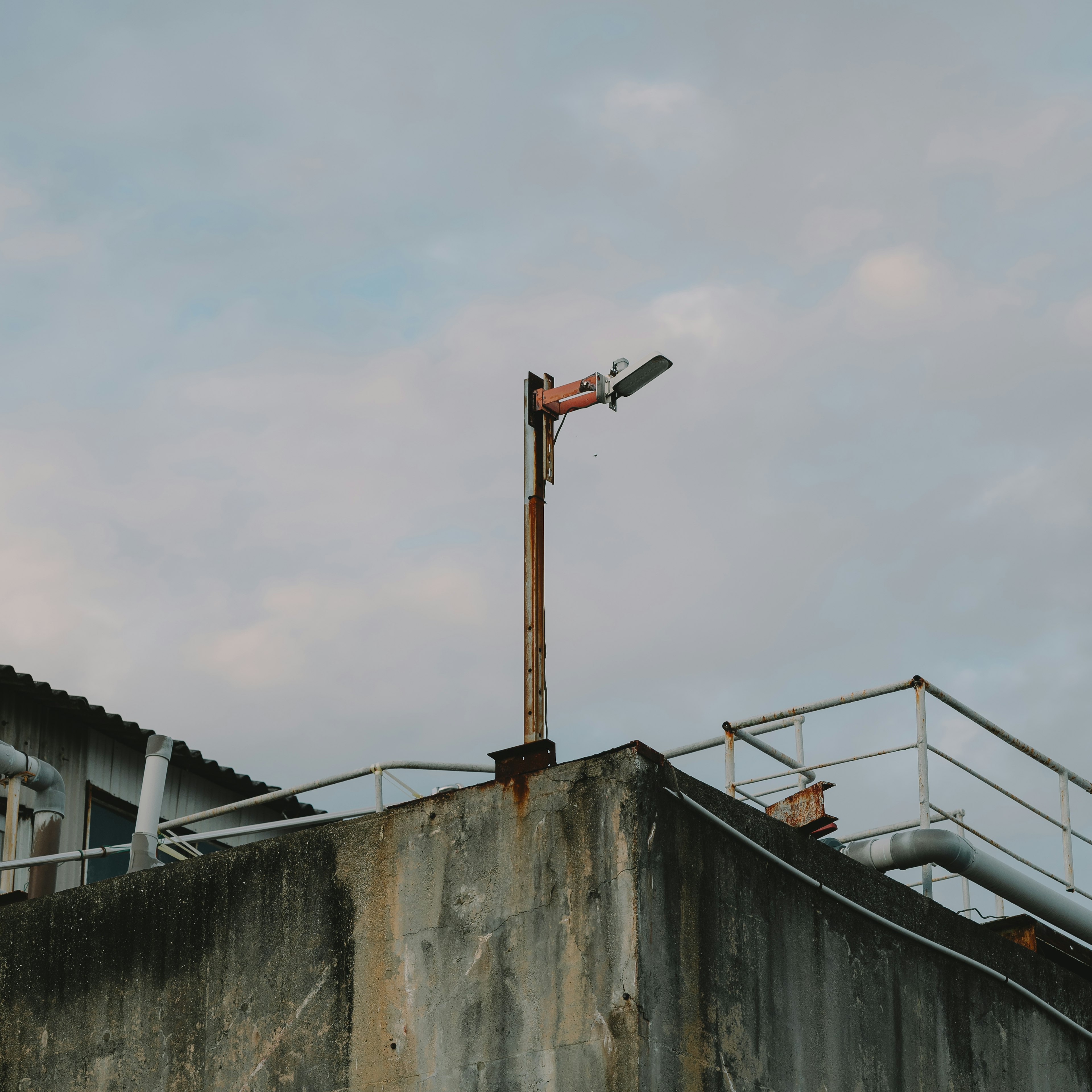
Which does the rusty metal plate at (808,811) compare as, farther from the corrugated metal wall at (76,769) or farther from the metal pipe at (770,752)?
the corrugated metal wall at (76,769)

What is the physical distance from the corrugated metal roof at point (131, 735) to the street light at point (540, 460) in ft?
Answer: 18.3

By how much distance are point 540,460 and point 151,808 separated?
4023 mm

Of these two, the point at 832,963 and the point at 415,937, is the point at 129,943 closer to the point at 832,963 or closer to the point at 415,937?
the point at 415,937

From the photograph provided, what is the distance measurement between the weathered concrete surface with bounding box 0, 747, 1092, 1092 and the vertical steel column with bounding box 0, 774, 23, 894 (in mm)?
1321

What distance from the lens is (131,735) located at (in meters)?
18.3

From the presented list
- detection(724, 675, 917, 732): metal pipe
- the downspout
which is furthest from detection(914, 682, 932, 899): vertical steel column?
the downspout

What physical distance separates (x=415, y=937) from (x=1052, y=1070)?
5.34 meters

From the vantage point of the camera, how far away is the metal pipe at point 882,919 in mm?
10016

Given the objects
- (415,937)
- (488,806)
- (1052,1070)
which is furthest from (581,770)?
(1052,1070)

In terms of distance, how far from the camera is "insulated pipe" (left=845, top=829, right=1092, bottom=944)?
11578 mm

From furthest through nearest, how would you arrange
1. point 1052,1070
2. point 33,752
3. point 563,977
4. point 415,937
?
point 33,752, point 1052,1070, point 415,937, point 563,977

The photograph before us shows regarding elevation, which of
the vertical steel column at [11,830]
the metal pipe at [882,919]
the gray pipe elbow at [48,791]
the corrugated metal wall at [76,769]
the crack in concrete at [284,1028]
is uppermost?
the corrugated metal wall at [76,769]

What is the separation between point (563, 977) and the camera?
30.6ft

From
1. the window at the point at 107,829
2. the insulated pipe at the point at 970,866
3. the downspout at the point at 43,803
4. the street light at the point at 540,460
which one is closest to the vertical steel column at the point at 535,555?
the street light at the point at 540,460
